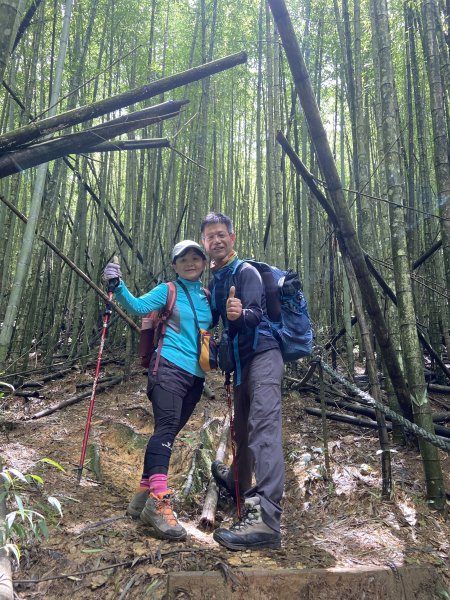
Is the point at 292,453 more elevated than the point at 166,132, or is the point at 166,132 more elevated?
the point at 166,132

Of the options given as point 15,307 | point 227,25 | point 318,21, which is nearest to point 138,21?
point 227,25

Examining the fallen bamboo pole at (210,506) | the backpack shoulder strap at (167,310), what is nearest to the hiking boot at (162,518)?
the fallen bamboo pole at (210,506)

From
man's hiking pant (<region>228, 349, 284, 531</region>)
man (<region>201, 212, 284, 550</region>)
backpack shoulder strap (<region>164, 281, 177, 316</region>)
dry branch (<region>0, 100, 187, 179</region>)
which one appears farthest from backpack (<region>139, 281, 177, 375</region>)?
dry branch (<region>0, 100, 187, 179</region>)

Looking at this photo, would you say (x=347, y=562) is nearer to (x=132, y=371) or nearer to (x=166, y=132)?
(x=132, y=371)

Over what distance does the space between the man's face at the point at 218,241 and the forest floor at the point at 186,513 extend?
139cm

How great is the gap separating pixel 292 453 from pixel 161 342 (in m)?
1.50

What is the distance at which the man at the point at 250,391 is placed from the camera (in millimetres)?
1894

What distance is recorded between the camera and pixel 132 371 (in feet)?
18.0

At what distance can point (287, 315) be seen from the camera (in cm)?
233

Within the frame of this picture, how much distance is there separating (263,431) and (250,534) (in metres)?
0.43

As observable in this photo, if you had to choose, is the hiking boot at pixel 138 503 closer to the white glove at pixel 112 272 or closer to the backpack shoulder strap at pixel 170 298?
the backpack shoulder strap at pixel 170 298

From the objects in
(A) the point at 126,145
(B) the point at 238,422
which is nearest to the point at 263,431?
(B) the point at 238,422

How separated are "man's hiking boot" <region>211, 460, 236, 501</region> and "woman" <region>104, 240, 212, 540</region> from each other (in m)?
0.47

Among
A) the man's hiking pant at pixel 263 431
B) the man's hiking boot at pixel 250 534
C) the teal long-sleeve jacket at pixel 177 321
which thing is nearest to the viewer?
the man's hiking boot at pixel 250 534
